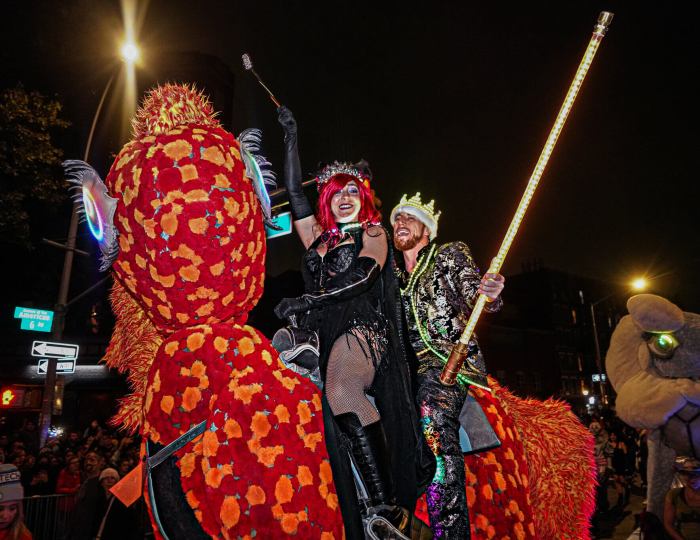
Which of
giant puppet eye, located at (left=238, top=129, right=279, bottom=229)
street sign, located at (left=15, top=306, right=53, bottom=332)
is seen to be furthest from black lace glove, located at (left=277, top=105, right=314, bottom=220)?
street sign, located at (left=15, top=306, right=53, bottom=332)

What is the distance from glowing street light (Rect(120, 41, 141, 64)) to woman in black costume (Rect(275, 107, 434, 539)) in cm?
952

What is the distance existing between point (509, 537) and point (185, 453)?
6.03ft

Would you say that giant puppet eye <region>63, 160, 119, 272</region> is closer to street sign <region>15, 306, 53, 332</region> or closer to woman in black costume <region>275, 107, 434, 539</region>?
woman in black costume <region>275, 107, 434, 539</region>

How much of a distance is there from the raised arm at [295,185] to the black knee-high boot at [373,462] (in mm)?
1316

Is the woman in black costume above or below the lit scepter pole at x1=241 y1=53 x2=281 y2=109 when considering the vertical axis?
below

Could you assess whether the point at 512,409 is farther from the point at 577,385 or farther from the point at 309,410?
the point at 577,385

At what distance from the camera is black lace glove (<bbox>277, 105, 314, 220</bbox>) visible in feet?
9.98

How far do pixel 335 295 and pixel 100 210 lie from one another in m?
1.16

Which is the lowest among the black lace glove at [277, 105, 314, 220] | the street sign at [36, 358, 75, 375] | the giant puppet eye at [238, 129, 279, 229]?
the giant puppet eye at [238, 129, 279, 229]

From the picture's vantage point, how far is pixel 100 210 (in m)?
2.39

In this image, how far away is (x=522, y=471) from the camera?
3.10 m

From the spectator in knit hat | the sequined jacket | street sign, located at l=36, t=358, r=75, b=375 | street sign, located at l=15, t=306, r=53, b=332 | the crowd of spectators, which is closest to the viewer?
the sequined jacket

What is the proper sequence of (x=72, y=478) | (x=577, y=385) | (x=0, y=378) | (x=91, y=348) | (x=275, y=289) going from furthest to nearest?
(x=577, y=385) → (x=275, y=289) → (x=91, y=348) → (x=0, y=378) → (x=72, y=478)

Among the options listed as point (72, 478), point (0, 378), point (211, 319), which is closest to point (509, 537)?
point (211, 319)
